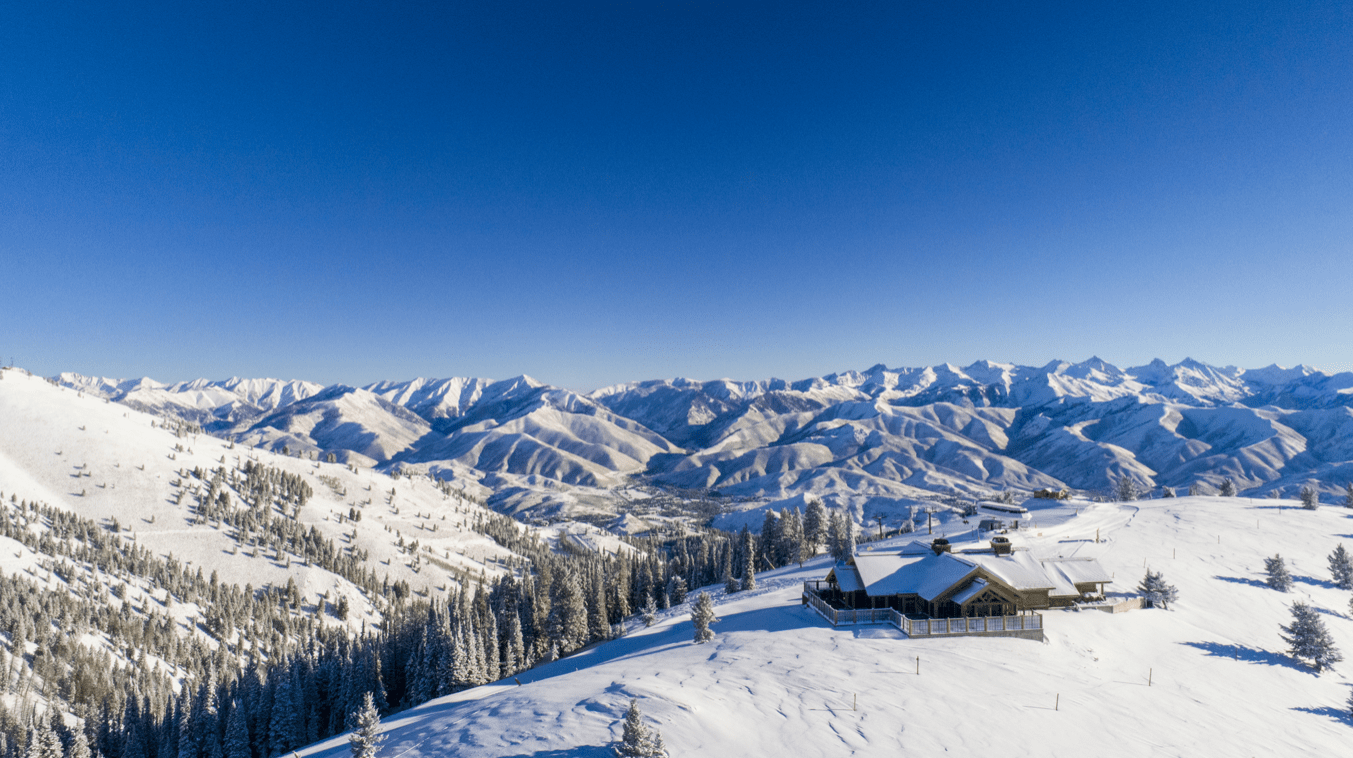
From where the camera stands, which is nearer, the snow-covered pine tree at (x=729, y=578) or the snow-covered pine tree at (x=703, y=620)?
the snow-covered pine tree at (x=703, y=620)

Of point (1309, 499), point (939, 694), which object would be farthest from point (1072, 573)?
point (1309, 499)

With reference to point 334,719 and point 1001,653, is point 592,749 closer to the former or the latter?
point 1001,653

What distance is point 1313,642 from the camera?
36.1m

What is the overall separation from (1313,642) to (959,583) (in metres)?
21.8

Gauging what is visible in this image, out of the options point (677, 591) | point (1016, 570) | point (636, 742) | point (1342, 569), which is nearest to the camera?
point (636, 742)

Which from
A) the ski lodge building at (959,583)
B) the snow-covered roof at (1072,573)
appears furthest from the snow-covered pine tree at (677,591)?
the snow-covered roof at (1072,573)

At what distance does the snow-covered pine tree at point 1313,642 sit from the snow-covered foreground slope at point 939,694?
0.83 m

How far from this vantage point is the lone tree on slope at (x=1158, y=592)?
1709 inches

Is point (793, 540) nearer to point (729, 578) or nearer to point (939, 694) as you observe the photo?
point (729, 578)

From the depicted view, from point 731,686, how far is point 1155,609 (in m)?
36.9

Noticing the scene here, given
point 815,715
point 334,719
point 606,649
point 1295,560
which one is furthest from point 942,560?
point 334,719

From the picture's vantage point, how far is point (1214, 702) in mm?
29453

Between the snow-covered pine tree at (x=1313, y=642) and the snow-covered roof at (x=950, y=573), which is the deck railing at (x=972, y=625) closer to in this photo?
the snow-covered roof at (x=950, y=573)

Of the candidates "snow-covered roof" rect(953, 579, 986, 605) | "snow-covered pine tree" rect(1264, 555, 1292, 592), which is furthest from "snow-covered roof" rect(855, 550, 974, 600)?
"snow-covered pine tree" rect(1264, 555, 1292, 592)
